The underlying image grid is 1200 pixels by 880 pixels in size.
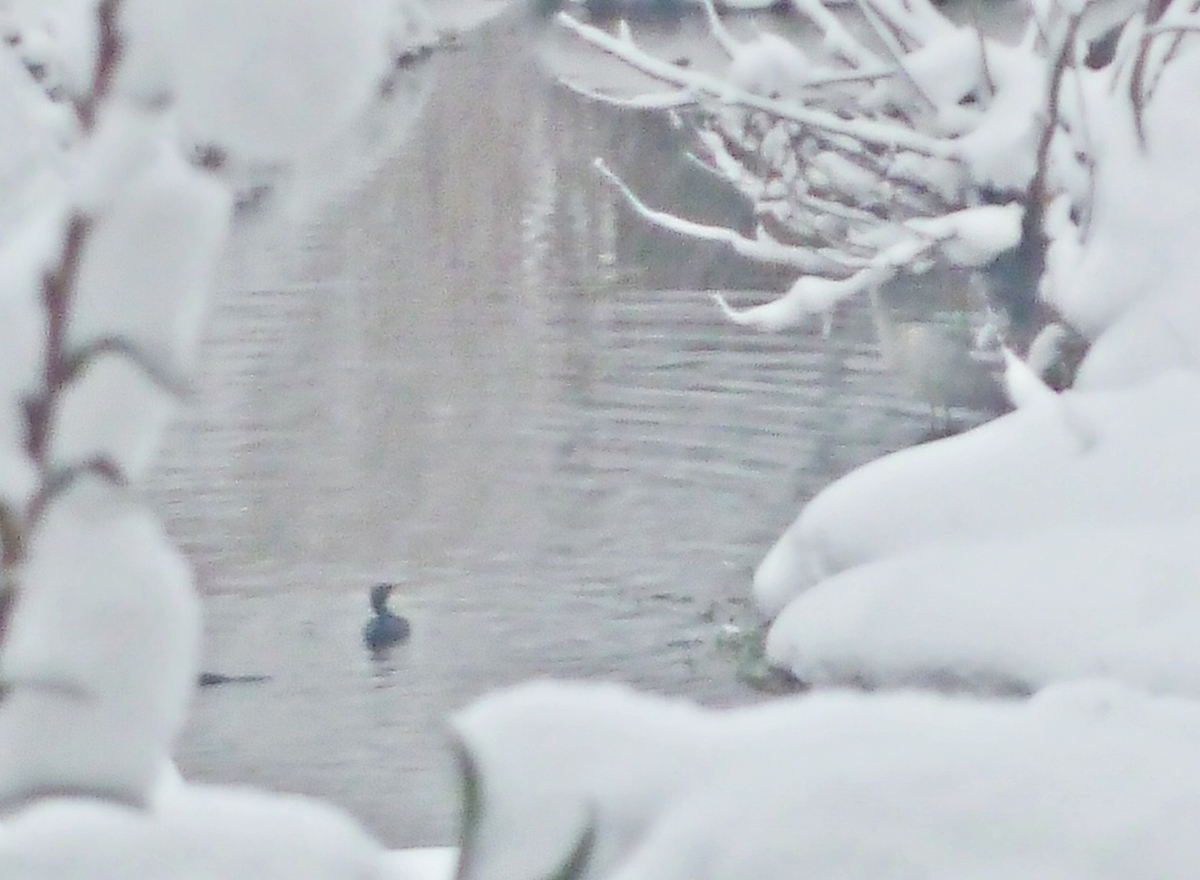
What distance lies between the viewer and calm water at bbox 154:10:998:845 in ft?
23.2

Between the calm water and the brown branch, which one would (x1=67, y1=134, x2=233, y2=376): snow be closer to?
the brown branch

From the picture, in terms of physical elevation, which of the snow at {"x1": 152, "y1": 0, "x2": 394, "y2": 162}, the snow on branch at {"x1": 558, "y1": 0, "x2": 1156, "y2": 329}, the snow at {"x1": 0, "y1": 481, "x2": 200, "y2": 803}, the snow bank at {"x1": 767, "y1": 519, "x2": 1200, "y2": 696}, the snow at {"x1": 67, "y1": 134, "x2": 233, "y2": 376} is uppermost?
the snow at {"x1": 152, "y1": 0, "x2": 394, "y2": 162}

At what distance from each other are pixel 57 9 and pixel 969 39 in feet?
18.6

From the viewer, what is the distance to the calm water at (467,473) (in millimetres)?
7059

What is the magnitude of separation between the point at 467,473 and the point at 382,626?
8.05ft

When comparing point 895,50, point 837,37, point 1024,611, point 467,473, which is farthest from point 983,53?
point 467,473

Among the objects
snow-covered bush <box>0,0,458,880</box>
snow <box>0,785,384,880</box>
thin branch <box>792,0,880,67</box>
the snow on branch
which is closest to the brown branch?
snow-covered bush <box>0,0,458,880</box>

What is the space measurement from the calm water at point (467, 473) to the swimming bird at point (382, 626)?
0.08m

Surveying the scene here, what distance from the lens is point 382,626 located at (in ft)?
24.7

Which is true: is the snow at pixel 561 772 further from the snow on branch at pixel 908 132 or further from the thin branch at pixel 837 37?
the thin branch at pixel 837 37

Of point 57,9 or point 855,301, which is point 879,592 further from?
point 855,301

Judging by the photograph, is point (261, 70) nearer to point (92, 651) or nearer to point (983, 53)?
→ point (92, 651)

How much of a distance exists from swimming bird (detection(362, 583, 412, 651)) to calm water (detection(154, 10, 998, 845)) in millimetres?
77

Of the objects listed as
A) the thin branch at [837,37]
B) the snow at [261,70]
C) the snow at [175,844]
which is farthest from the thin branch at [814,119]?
the snow at [261,70]
